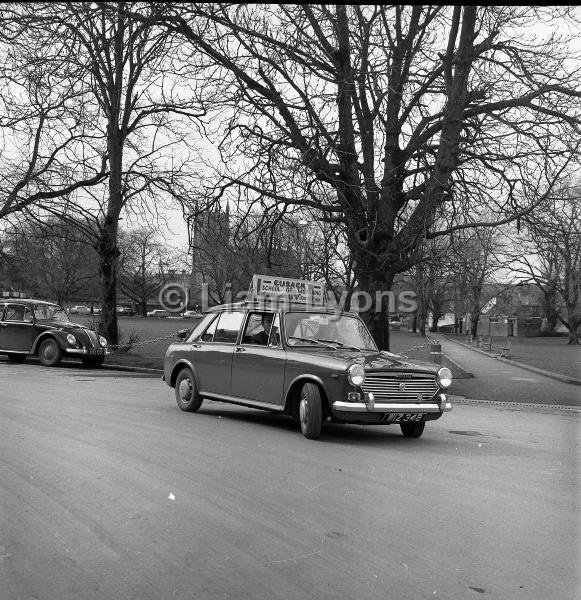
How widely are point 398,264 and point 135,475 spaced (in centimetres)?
1164

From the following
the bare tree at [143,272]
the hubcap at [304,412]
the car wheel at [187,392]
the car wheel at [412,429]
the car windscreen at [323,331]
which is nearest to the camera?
the hubcap at [304,412]

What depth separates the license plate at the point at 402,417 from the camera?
28.5ft

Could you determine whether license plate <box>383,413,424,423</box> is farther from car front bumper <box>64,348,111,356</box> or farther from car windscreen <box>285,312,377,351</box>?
car front bumper <box>64,348,111,356</box>

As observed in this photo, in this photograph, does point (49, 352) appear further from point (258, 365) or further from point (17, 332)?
point (258, 365)

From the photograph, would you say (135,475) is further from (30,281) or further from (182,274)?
(182,274)

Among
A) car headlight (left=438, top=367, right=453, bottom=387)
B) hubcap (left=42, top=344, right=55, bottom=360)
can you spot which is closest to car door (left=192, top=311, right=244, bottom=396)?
car headlight (left=438, top=367, right=453, bottom=387)

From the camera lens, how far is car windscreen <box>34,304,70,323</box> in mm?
21750

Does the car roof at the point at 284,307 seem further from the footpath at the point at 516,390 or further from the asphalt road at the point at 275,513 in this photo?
the footpath at the point at 516,390

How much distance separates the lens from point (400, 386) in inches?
346

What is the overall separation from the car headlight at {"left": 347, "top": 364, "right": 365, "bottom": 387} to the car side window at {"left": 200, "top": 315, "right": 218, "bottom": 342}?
3182 millimetres

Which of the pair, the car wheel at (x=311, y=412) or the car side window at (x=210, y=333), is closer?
the car wheel at (x=311, y=412)

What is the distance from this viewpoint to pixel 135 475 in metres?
6.54

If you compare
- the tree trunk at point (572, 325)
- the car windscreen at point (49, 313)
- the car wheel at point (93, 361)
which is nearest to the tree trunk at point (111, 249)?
the car windscreen at point (49, 313)

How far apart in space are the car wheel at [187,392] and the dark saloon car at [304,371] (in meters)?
0.01
